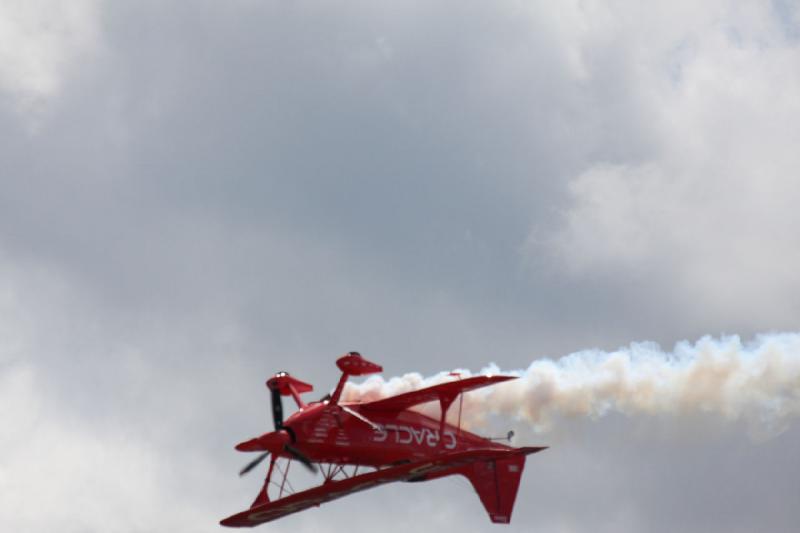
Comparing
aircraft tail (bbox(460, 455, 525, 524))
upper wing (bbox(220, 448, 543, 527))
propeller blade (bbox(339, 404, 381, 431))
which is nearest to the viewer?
upper wing (bbox(220, 448, 543, 527))

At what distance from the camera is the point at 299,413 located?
72.8m

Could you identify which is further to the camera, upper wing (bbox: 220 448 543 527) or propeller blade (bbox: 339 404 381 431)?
propeller blade (bbox: 339 404 381 431)

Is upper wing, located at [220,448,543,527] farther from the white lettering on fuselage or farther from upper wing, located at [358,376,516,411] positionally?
upper wing, located at [358,376,516,411]

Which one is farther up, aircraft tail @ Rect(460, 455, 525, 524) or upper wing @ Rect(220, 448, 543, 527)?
aircraft tail @ Rect(460, 455, 525, 524)

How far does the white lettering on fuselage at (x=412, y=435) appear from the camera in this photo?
73.6 metres

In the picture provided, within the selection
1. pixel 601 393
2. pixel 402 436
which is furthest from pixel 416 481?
pixel 601 393

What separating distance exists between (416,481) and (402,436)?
2.72 meters

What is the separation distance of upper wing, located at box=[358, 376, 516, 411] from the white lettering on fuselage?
3.44 ft

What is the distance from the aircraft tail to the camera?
7944cm

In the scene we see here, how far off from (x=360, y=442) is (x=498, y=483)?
10.2 m

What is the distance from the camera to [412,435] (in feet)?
244

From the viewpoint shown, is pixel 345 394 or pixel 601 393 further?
pixel 601 393

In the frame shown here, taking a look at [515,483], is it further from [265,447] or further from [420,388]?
[265,447]

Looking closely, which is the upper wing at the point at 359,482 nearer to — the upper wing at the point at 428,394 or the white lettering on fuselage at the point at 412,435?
the white lettering on fuselage at the point at 412,435
